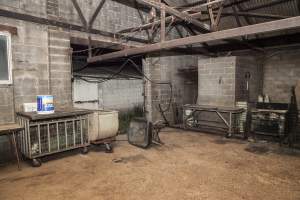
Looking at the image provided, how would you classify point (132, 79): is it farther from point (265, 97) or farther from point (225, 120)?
point (265, 97)

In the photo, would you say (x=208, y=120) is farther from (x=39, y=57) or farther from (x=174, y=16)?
(x=39, y=57)

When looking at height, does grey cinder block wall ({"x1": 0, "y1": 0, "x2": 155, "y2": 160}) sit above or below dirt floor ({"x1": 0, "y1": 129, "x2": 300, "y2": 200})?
above

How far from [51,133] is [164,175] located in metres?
2.20

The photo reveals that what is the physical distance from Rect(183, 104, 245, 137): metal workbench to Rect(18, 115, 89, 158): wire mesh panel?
133 inches

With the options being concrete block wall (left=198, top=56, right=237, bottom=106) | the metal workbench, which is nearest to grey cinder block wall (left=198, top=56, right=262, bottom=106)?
concrete block wall (left=198, top=56, right=237, bottom=106)

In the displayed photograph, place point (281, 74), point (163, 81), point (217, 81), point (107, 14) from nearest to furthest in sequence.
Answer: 1. point (107, 14)
2. point (217, 81)
3. point (281, 74)
4. point (163, 81)

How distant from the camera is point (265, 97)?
7008mm

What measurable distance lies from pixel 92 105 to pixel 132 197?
5.30 meters

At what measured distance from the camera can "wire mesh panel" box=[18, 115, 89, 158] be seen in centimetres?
377

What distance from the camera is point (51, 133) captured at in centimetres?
402

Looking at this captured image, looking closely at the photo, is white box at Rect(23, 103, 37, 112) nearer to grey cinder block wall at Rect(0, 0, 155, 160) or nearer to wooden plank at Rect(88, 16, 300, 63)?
grey cinder block wall at Rect(0, 0, 155, 160)

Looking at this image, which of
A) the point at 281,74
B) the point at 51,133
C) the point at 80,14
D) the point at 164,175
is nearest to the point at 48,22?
the point at 80,14

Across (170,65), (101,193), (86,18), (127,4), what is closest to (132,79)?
(170,65)

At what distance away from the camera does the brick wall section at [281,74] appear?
22.1 ft
